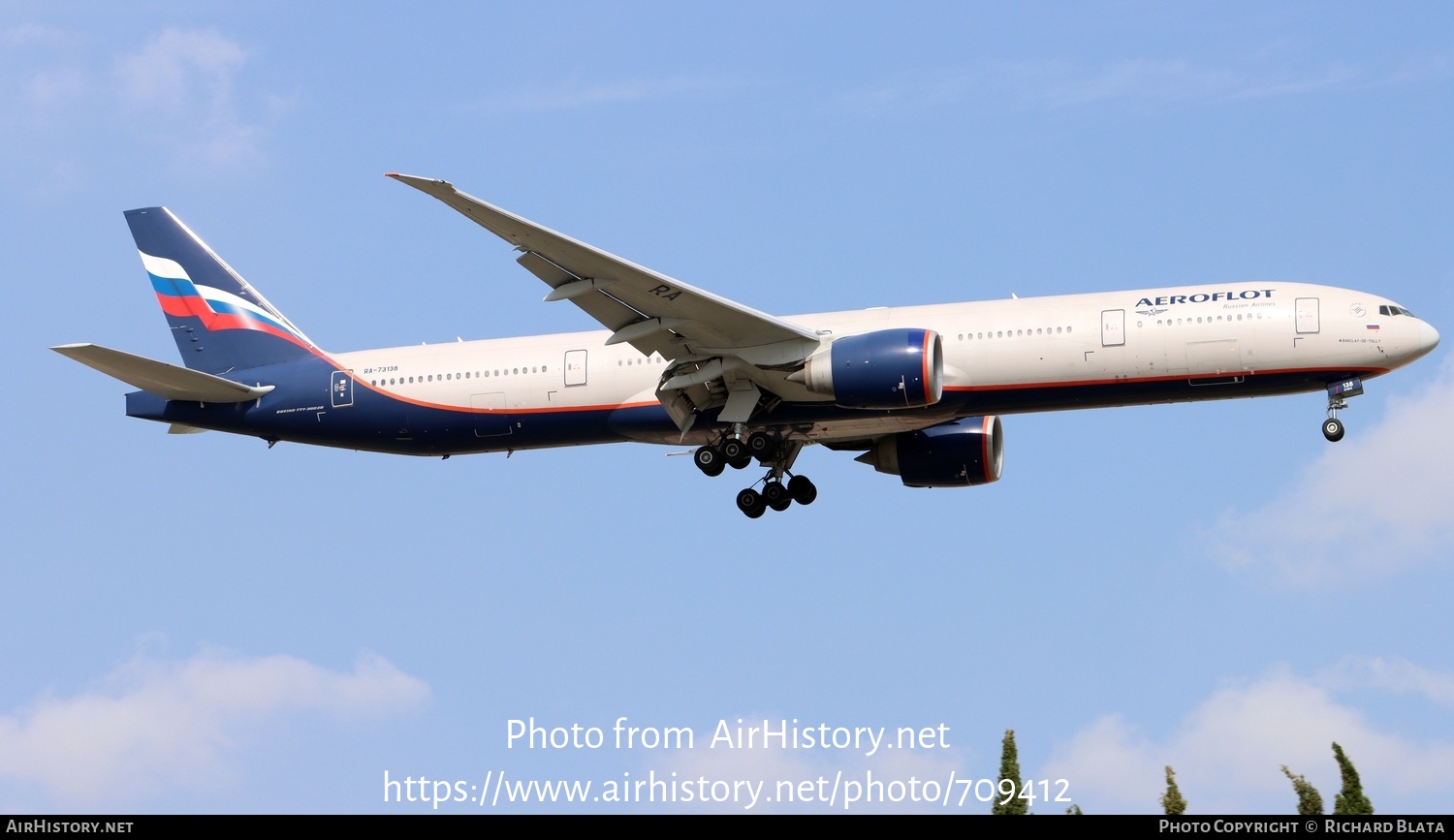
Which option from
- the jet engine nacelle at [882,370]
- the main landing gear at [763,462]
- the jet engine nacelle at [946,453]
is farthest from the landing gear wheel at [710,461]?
the jet engine nacelle at [946,453]

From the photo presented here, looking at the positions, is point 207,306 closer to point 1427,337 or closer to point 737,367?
point 737,367

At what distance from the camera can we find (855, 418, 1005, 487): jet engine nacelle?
131 ft

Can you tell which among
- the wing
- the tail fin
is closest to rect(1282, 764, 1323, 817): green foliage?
the wing

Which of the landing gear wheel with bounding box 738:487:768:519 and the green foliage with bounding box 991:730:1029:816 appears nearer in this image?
the green foliage with bounding box 991:730:1029:816

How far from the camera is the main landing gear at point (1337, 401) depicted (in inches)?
1351

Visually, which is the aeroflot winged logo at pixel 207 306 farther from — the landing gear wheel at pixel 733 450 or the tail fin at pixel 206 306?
the landing gear wheel at pixel 733 450

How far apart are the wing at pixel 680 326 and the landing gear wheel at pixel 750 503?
3.17 meters

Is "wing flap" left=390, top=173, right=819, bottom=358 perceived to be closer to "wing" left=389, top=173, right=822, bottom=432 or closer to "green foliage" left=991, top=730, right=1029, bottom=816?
"wing" left=389, top=173, right=822, bottom=432

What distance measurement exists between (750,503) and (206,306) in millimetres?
13888

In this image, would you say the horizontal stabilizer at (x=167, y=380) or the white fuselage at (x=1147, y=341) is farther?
the horizontal stabilizer at (x=167, y=380)

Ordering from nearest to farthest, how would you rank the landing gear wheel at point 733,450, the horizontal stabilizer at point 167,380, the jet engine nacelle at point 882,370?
the jet engine nacelle at point 882,370 < the horizontal stabilizer at point 167,380 < the landing gear wheel at point 733,450

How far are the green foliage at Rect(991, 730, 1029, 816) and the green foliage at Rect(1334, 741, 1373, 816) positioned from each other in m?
4.88
